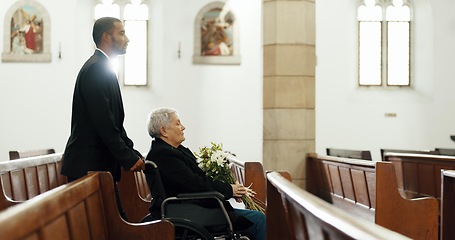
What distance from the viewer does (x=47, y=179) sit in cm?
554

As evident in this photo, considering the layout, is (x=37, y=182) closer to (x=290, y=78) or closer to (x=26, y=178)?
(x=26, y=178)

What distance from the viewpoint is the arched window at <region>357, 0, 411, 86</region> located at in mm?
14406

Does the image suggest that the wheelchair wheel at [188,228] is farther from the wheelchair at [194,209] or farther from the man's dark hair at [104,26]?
the man's dark hair at [104,26]

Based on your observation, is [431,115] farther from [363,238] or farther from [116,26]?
[363,238]

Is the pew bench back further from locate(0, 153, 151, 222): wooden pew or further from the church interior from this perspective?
the church interior

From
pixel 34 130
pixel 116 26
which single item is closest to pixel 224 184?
pixel 116 26

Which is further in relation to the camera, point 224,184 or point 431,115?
point 431,115

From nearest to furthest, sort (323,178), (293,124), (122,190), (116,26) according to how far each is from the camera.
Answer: (116,26)
(122,190)
(323,178)
(293,124)

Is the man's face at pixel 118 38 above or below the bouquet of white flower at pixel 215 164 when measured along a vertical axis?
above

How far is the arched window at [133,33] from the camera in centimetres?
1405

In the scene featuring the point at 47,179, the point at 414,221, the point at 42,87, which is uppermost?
the point at 42,87

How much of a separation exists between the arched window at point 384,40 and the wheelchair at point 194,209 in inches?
412

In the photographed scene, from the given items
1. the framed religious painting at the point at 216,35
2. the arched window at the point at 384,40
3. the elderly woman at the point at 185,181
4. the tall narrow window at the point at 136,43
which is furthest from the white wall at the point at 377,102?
the elderly woman at the point at 185,181

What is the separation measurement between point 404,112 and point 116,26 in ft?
34.7
